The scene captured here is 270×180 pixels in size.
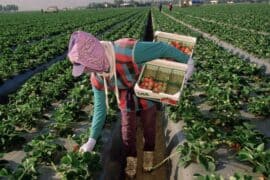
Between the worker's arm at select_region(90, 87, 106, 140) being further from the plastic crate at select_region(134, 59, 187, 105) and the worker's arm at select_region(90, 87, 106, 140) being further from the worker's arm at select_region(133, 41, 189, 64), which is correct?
the worker's arm at select_region(133, 41, 189, 64)

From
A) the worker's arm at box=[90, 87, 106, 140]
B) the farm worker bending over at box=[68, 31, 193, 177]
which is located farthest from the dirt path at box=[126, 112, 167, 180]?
the worker's arm at box=[90, 87, 106, 140]

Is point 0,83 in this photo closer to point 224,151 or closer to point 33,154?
point 33,154

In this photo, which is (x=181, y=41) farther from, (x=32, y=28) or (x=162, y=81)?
(x=32, y=28)

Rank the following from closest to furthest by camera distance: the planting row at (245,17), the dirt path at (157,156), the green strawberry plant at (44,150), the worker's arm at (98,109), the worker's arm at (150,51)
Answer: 1. the worker's arm at (150,51)
2. the worker's arm at (98,109)
3. the green strawberry plant at (44,150)
4. the dirt path at (157,156)
5. the planting row at (245,17)

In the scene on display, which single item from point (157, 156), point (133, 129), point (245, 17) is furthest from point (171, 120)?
point (245, 17)

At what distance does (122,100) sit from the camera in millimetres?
4633

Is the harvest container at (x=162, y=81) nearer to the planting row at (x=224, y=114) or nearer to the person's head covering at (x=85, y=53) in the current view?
the person's head covering at (x=85, y=53)

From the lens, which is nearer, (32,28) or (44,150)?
(44,150)

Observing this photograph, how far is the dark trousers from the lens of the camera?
15.5ft

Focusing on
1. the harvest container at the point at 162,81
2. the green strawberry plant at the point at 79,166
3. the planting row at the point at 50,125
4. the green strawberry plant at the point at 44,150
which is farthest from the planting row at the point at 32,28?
the harvest container at the point at 162,81

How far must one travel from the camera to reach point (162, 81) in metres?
4.27

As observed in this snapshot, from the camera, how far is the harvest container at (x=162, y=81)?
13.6ft

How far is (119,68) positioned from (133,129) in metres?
0.89

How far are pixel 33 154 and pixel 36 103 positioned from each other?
2.27 meters
